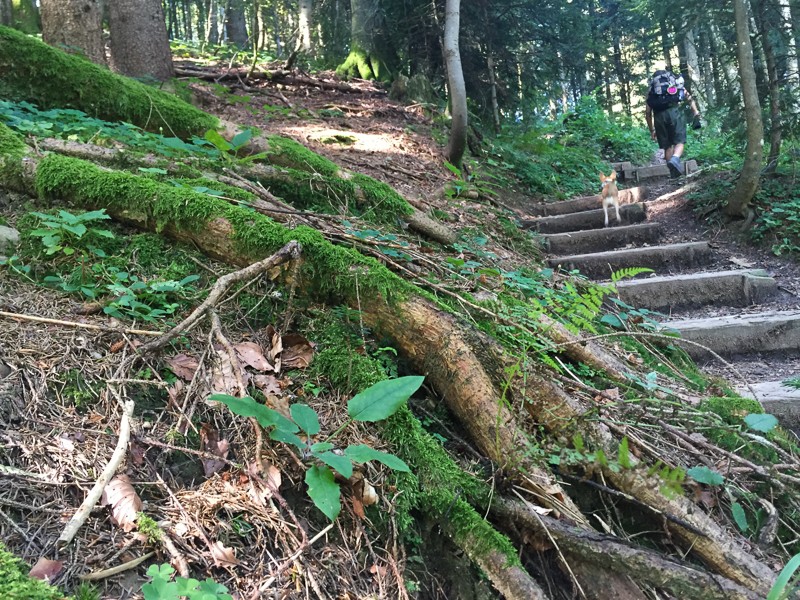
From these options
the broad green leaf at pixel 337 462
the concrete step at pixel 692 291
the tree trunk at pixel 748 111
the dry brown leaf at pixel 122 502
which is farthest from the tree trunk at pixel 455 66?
the dry brown leaf at pixel 122 502

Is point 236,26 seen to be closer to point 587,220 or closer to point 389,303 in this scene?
point 587,220

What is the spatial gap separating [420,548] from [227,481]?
28.8 inches

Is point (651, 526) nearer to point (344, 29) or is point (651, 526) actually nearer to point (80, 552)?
point (80, 552)

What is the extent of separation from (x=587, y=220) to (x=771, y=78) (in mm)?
3262

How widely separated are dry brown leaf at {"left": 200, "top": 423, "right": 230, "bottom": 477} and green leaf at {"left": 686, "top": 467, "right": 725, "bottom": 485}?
1.90 meters

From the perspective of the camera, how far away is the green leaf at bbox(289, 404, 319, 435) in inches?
66.6

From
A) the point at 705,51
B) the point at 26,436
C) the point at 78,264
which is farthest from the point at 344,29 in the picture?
the point at 705,51

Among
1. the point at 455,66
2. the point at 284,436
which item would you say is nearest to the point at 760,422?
the point at 284,436

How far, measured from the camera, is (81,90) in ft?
15.4

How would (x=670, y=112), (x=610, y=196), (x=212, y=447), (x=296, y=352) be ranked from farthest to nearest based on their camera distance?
(x=670, y=112) → (x=610, y=196) → (x=296, y=352) → (x=212, y=447)

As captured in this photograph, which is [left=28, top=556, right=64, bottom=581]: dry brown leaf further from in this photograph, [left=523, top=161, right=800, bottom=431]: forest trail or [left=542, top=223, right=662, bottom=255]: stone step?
[left=542, top=223, right=662, bottom=255]: stone step

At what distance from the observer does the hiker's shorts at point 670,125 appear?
959cm

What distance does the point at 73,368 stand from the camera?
6.40 ft

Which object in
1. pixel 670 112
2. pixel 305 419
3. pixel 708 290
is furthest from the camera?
pixel 670 112
